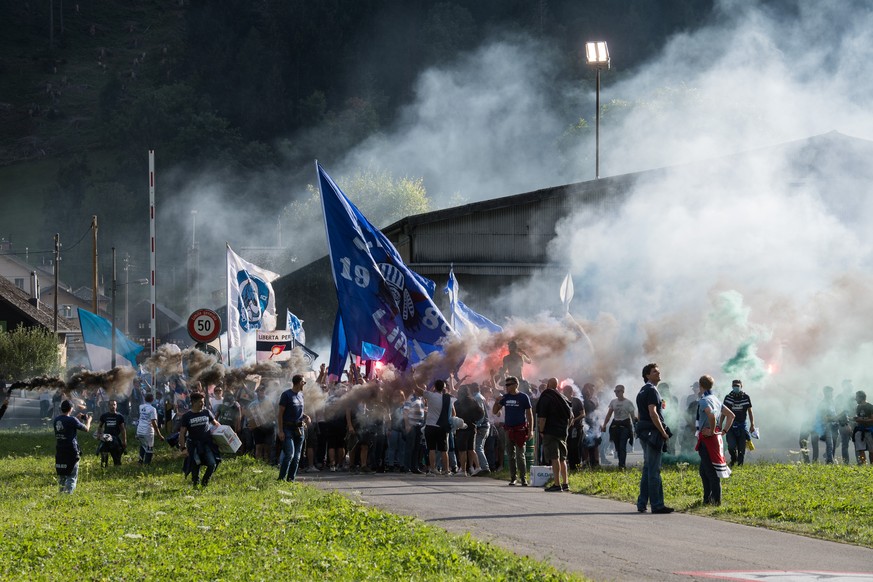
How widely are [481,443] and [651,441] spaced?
6282 millimetres

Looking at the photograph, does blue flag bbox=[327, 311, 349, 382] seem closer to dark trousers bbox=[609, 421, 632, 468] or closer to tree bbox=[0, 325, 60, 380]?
dark trousers bbox=[609, 421, 632, 468]

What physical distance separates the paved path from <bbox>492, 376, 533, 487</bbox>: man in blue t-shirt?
3.13 ft

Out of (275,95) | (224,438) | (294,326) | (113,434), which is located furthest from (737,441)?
(275,95)

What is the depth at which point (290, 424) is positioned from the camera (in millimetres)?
17719

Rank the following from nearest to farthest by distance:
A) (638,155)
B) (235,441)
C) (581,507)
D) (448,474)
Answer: (581,507)
(235,441)
(448,474)
(638,155)

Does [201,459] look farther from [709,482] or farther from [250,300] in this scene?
[250,300]

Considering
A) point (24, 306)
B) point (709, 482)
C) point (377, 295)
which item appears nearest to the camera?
point (709, 482)

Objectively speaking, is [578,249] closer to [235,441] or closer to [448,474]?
[448,474]

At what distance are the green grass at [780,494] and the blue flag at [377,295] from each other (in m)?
3.62

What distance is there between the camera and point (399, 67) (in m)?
146

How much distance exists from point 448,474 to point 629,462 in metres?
4.21

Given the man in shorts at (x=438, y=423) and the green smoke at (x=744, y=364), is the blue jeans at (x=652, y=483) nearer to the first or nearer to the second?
the man in shorts at (x=438, y=423)

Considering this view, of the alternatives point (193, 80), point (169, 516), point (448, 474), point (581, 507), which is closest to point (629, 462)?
point (448, 474)

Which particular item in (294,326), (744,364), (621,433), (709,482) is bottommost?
(709,482)
